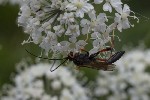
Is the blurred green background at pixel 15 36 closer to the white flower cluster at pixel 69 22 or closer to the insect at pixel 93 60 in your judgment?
the insect at pixel 93 60

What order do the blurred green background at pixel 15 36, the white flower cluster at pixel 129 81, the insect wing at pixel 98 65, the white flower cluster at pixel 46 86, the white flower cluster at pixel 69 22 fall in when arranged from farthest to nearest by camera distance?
1. the blurred green background at pixel 15 36
2. the white flower cluster at pixel 129 81
3. the white flower cluster at pixel 46 86
4. the insect wing at pixel 98 65
5. the white flower cluster at pixel 69 22

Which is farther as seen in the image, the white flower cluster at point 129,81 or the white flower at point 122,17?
the white flower cluster at point 129,81

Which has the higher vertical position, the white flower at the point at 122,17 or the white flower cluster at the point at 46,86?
the white flower at the point at 122,17

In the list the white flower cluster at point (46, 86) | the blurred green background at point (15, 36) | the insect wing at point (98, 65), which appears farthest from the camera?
the blurred green background at point (15, 36)

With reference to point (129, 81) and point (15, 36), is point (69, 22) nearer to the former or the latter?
point (129, 81)

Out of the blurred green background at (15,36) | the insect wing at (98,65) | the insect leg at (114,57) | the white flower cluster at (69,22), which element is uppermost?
the white flower cluster at (69,22)

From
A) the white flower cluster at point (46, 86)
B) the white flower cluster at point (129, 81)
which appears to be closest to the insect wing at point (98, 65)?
the white flower cluster at point (46, 86)

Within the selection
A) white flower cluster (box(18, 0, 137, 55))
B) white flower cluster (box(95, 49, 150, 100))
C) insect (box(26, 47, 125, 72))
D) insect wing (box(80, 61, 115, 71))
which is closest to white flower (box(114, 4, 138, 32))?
white flower cluster (box(18, 0, 137, 55))
